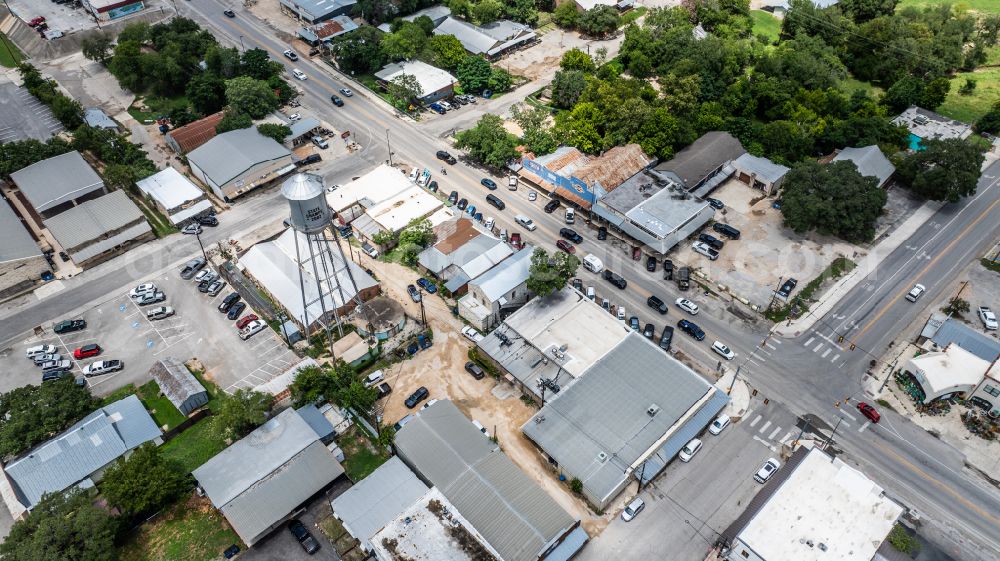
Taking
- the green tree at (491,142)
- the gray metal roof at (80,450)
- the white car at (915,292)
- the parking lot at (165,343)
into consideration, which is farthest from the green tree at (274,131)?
the white car at (915,292)

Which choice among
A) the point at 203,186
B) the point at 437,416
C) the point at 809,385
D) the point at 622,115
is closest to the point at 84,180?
the point at 203,186

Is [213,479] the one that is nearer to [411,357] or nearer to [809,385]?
[411,357]

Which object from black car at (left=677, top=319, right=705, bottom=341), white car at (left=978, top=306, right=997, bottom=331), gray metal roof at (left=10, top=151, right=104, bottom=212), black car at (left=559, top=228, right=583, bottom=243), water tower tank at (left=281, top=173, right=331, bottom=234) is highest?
water tower tank at (left=281, top=173, right=331, bottom=234)

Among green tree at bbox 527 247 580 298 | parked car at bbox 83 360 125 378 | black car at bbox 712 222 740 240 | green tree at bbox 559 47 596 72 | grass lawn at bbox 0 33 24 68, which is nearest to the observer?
parked car at bbox 83 360 125 378

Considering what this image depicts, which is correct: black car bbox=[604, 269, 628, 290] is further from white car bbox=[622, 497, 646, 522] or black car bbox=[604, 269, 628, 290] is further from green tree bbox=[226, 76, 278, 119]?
green tree bbox=[226, 76, 278, 119]

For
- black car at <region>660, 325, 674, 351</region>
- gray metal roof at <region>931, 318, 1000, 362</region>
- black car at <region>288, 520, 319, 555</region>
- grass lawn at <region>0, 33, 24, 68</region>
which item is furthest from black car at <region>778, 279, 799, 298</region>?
grass lawn at <region>0, 33, 24, 68</region>
